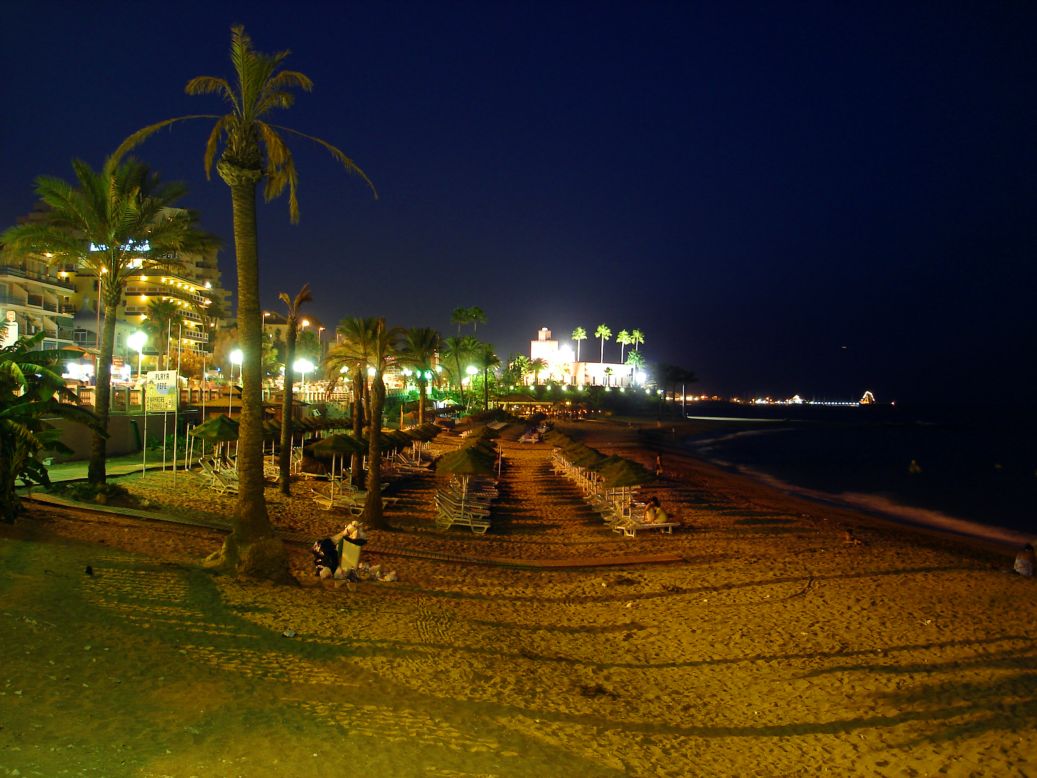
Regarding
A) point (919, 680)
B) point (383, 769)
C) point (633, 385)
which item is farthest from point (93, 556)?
point (633, 385)

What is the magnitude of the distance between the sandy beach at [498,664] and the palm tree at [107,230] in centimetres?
431

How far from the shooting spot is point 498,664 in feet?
25.0

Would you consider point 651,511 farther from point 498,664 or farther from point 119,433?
point 119,433

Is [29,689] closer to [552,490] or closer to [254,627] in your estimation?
[254,627]

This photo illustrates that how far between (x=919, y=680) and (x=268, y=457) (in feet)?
72.0

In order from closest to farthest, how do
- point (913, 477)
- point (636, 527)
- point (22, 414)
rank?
point (22, 414) → point (636, 527) → point (913, 477)

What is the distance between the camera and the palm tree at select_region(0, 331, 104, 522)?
10.1 metres

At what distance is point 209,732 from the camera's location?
16.5ft

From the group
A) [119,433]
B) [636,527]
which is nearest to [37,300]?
[119,433]

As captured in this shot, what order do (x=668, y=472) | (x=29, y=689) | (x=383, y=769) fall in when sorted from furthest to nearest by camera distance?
(x=668, y=472) → (x=29, y=689) → (x=383, y=769)

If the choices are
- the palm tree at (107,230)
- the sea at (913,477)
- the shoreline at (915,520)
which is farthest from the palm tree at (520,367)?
the palm tree at (107,230)

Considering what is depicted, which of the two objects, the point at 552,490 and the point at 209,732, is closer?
the point at 209,732

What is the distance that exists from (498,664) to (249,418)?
5.32m

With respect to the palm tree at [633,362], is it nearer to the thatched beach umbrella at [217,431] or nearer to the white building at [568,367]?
the white building at [568,367]
